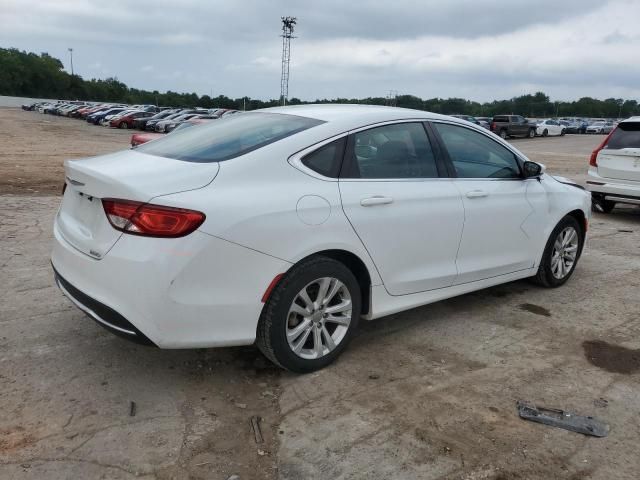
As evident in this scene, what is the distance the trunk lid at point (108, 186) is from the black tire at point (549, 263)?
343 cm

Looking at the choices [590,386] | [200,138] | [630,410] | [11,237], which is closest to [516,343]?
[590,386]

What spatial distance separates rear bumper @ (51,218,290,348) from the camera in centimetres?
292

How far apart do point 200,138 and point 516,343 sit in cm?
272

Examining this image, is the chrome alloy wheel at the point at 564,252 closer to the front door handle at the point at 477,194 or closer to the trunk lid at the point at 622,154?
the front door handle at the point at 477,194

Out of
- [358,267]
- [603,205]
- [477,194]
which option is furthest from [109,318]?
[603,205]

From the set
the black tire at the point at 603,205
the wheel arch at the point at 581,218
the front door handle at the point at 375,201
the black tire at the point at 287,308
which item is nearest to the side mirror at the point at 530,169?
the wheel arch at the point at 581,218

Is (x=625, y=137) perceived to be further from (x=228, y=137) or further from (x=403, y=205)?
(x=228, y=137)

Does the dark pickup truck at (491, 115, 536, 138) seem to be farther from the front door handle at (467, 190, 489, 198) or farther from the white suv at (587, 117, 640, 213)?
the front door handle at (467, 190, 489, 198)

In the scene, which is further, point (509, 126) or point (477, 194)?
point (509, 126)

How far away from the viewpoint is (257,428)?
303cm

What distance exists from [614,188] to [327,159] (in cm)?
750

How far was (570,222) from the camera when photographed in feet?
18.1

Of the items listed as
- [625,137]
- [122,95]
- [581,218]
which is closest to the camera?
[581,218]

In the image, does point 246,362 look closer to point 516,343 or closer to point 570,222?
point 516,343
